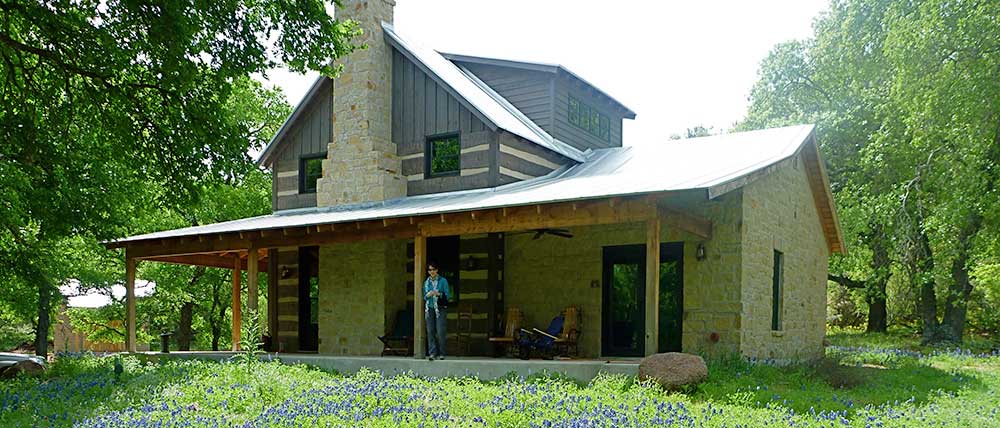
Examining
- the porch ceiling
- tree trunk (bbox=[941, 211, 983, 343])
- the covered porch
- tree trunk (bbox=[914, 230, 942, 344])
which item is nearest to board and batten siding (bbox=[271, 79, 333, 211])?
the covered porch

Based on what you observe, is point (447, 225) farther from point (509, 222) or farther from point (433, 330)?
point (433, 330)

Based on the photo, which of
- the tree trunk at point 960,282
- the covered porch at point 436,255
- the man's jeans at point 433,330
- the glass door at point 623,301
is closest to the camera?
the covered porch at point 436,255

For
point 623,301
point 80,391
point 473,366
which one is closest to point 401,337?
point 473,366

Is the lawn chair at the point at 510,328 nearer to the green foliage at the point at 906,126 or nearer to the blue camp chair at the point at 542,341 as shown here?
the blue camp chair at the point at 542,341

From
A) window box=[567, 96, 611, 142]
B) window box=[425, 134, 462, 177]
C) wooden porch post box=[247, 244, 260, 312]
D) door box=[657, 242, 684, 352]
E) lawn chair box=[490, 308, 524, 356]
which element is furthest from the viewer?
window box=[567, 96, 611, 142]

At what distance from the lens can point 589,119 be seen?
19109 millimetres

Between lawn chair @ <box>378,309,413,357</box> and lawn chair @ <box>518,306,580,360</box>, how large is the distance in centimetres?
248

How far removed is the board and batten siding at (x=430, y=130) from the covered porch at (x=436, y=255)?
4.14ft

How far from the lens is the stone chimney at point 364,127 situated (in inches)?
633

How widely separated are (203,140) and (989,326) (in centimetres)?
2689

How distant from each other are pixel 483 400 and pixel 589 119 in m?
11.7

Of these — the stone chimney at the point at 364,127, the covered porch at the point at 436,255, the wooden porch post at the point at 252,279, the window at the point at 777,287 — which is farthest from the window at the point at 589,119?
the wooden porch post at the point at 252,279

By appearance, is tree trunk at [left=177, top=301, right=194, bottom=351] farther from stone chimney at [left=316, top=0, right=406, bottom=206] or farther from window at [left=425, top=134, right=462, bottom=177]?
window at [left=425, top=134, right=462, bottom=177]

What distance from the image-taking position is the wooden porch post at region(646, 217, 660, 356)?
9.84 metres
